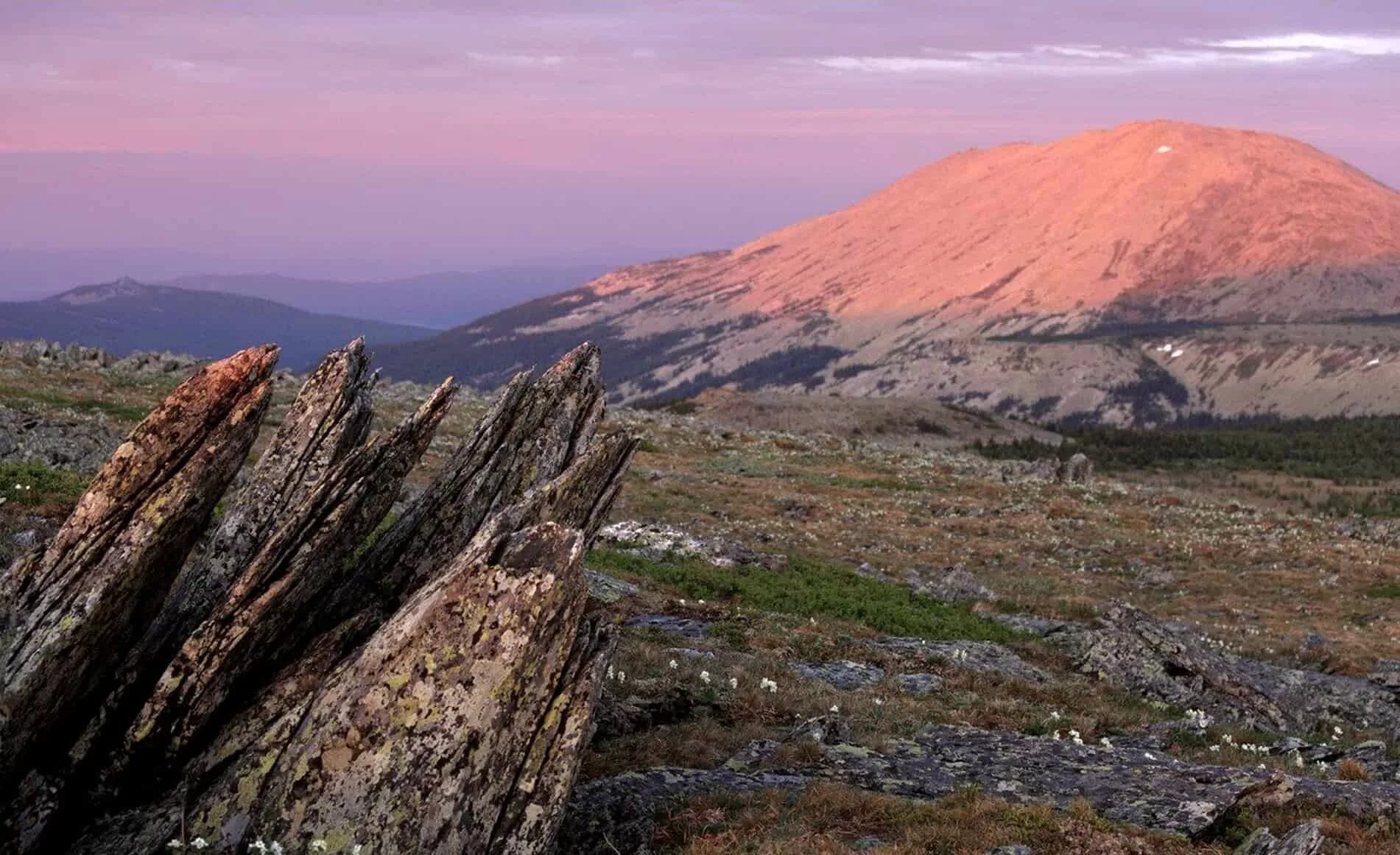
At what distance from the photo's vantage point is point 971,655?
28.4 m

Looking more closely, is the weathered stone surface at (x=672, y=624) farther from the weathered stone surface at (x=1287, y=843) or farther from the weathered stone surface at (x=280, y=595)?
the weathered stone surface at (x=1287, y=843)

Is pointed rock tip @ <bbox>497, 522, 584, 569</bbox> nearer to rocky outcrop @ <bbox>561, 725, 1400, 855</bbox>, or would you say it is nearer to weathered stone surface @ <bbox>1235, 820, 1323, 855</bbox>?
rocky outcrop @ <bbox>561, 725, 1400, 855</bbox>

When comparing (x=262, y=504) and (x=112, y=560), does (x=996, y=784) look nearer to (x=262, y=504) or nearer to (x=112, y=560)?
(x=262, y=504)

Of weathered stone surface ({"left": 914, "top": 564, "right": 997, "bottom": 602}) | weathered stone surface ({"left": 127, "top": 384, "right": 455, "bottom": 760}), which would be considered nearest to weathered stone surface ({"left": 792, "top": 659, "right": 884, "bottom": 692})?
weathered stone surface ({"left": 127, "top": 384, "right": 455, "bottom": 760})

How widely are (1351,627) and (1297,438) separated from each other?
132m

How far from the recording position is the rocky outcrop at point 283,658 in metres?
12.3

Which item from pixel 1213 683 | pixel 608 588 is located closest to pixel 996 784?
pixel 1213 683

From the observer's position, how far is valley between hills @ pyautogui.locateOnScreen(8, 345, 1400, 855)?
14789mm

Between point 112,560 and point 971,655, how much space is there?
20.5 m

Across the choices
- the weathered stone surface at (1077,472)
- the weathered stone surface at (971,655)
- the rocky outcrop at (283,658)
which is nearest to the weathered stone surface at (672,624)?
the weathered stone surface at (971,655)

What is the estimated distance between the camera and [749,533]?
47531 millimetres

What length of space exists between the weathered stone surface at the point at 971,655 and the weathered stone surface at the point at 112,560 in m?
17.0

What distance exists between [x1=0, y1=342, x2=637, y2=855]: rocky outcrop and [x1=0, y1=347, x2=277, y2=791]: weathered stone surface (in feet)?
0.09

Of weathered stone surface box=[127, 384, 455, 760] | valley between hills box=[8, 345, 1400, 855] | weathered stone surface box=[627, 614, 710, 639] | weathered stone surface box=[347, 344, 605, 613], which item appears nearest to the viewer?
weathered stone surface box=[127, 384, 455, 760]
